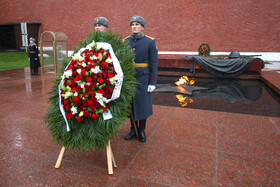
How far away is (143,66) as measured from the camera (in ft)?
8.84

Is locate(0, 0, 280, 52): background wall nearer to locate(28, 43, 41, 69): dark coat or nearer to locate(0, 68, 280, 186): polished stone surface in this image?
locate(28, 43, 41, 69): dark coat

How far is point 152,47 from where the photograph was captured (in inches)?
104

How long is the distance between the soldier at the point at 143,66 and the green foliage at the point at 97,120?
428 mm

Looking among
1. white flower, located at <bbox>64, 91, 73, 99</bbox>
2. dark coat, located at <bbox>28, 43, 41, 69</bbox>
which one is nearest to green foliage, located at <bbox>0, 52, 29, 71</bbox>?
dark coat, located at <bbox>28, 43, 41, 69</bbox>

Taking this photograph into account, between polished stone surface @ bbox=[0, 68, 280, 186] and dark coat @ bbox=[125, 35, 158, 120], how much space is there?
1.50 ft

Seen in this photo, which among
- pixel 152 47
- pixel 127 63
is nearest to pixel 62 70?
pixel 127 63

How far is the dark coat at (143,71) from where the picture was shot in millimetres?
2639

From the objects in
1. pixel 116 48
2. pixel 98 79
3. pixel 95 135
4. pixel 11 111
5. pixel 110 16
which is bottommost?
pixel 11 111

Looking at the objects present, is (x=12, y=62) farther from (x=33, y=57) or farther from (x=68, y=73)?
(x=68, y=73)

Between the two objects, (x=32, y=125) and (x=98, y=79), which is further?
(x=32, y=125)

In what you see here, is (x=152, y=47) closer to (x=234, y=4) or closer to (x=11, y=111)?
(x=11, y=111)

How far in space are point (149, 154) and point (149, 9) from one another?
559 inches

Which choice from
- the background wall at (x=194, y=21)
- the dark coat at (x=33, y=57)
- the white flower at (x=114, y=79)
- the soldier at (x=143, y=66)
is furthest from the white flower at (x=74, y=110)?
the background wall at (x=194, y=21)

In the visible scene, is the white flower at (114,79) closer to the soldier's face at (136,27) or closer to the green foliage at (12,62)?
the soldier's face at (136,27)
